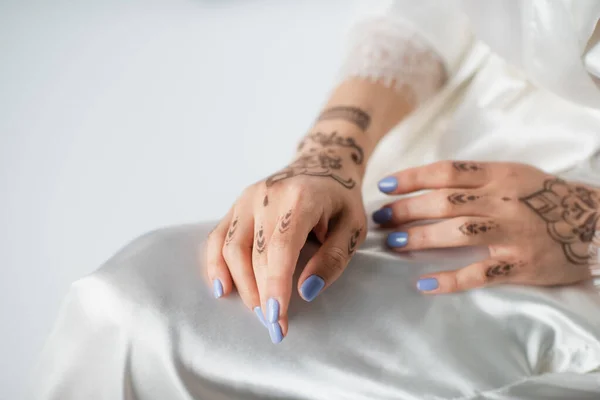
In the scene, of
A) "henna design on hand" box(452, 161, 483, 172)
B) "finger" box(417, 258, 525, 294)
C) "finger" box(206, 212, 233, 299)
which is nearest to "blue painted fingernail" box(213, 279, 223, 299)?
"finger" box(206, 212, 233, 299)

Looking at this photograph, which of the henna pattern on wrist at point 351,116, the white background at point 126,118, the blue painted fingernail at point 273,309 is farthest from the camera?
the white background at point 126,118

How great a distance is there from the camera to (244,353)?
2.02ft

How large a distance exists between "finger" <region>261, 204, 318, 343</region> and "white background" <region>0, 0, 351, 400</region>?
0.47 metres

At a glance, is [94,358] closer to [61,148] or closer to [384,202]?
[384,202]

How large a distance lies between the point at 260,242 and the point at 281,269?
0.06m

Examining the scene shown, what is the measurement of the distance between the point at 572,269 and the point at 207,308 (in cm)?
40

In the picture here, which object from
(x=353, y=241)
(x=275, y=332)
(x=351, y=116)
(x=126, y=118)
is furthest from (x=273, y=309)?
(x=126, y=118)

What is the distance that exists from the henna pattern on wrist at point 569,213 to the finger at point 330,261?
0.22 m

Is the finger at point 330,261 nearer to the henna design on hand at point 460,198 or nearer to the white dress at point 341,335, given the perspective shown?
the white dress at point 341,335

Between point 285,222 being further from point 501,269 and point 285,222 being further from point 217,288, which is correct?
point 501,269

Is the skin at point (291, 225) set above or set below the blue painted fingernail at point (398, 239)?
above

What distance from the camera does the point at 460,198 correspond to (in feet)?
2.43

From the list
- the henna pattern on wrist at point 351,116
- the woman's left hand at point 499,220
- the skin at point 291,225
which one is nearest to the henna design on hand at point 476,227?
the woman's left hand at point 499,220

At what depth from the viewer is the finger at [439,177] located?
762 millimetres
